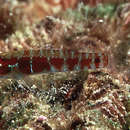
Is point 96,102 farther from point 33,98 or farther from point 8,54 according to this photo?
point 8,54

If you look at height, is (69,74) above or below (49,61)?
below

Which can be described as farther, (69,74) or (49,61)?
(69,74)

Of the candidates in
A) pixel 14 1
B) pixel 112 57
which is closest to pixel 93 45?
pixel 112 57

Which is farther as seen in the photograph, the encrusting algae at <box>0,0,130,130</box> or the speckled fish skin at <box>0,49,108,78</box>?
the speckled fish skin at <box>0,49,108,78</box>

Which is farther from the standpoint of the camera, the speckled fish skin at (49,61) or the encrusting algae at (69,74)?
the speckled fish skin at (49,61)
